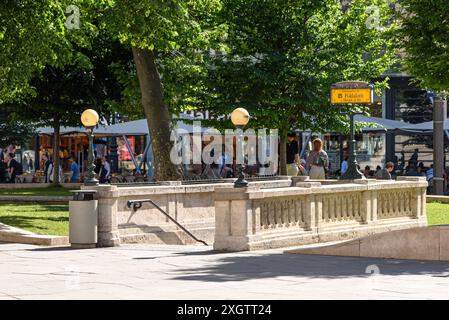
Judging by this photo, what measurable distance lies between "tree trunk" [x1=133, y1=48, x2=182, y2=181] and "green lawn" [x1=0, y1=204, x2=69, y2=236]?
9.20ft

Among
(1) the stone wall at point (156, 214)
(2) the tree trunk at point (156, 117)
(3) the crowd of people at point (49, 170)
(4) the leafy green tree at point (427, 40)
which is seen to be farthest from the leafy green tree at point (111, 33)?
(3) the crowd of people at point (49, 170)

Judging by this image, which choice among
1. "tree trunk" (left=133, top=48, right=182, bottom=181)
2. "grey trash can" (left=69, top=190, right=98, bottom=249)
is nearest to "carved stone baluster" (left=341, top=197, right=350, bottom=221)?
"grey trash can" (left=69, top=190, right=98, bottom=249)

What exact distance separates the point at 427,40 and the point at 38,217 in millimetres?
9322

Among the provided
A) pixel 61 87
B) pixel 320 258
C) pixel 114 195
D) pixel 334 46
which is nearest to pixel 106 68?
pixel 61 87

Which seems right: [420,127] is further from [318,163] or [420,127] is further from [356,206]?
[356,206]

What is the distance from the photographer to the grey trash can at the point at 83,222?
56.7 ft

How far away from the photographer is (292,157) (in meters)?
34.2

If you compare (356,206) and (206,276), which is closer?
(206,276)

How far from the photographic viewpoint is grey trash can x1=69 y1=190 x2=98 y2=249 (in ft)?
56.7

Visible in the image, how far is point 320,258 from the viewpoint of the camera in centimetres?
1522

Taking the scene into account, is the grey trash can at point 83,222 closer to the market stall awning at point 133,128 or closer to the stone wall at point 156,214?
the stone wall at point 156,214

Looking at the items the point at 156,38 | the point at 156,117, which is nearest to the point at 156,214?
the point at 156,38

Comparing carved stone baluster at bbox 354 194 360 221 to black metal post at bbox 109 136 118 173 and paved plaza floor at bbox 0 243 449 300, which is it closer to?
paved plaza floor at bbox 0 243 449 300
